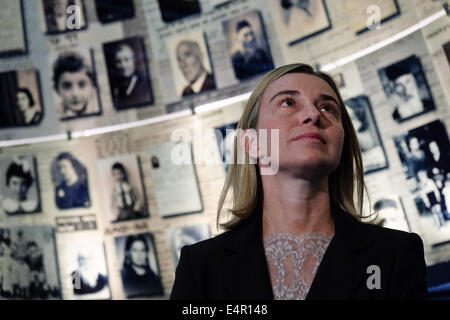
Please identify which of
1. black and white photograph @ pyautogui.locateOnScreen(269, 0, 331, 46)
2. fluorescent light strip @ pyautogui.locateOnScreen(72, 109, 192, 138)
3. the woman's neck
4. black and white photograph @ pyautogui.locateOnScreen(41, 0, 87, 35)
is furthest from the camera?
black and white photograph @ pyautogui.locateOnScreen(41, 0, 87, 35)

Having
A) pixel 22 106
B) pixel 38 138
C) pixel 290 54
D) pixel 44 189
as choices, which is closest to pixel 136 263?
pixel 44 189

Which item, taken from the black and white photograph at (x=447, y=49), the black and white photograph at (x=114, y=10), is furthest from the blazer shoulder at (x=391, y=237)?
the black and white photograph at (x=114, y=10)

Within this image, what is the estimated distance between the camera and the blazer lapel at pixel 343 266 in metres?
0.60

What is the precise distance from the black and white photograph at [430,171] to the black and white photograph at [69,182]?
2.71 ft

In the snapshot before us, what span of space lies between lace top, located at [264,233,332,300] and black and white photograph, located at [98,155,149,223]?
537 millimetres

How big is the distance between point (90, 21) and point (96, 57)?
0.39 feet

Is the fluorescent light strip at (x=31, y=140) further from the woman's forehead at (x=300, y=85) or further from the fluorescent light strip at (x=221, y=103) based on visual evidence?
the woman's forehead at (x=300, y=85)

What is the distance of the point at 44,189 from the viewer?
3.91 ft

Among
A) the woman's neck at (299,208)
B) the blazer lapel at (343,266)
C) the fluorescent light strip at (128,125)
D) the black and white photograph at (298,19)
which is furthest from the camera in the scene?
the fluorescent light strip at (128,125)

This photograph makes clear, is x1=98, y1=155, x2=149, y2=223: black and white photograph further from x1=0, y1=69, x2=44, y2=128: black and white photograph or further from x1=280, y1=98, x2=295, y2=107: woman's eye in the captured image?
x1=280, y1=98, x2=295, y2=107: woman's eye

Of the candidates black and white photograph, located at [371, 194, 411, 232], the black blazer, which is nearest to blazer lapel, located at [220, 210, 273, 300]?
the black blazer

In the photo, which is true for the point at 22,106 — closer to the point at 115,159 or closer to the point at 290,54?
the point at 115,159

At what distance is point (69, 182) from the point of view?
118 cm

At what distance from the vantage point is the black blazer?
610mm
